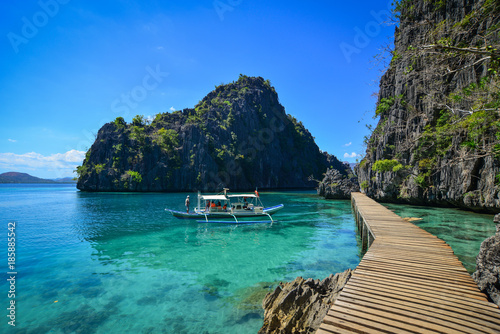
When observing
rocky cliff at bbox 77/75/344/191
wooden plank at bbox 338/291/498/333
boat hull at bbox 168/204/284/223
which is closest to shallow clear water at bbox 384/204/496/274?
wooden plank at bbox 338/291/498/333

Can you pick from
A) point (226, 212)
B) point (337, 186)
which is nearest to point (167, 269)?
point (226, 212)

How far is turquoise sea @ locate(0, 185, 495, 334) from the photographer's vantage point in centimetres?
778

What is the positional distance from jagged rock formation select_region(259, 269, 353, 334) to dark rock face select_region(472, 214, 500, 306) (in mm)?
3251

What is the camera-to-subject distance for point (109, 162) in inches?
3243

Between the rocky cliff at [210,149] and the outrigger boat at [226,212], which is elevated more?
the rocky cliff at [210,149]

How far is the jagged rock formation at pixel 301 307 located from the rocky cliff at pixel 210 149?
75117mm

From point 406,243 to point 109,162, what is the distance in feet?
300

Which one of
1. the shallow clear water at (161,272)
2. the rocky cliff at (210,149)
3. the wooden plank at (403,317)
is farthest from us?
the rocky cliff at (210,149)

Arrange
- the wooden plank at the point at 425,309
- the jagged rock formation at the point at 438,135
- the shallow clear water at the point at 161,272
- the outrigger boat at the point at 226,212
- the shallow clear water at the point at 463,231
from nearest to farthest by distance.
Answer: the wooden plank at the point at 425,309, the shallow clear water at the point at 161,272, the shallow clear water at the point at 463,231, the jagged rock formation at the point at 438,135, the outrigger boat at the point at 226,212

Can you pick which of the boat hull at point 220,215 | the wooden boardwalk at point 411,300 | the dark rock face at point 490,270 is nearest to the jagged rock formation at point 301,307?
the wooden boardwalk at point 411,300

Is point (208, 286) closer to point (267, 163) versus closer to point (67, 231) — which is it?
point (67, 231)

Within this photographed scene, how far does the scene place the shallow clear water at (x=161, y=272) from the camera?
7734 millimetres

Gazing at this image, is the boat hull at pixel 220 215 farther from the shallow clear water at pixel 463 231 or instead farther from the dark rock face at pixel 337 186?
the dark rock face at pixel 337 186

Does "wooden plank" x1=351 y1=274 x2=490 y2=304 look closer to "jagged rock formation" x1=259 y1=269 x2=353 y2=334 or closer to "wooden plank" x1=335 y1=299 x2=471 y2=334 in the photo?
"wooden plank" x1=335 y1=299 x2=471 y2=334
